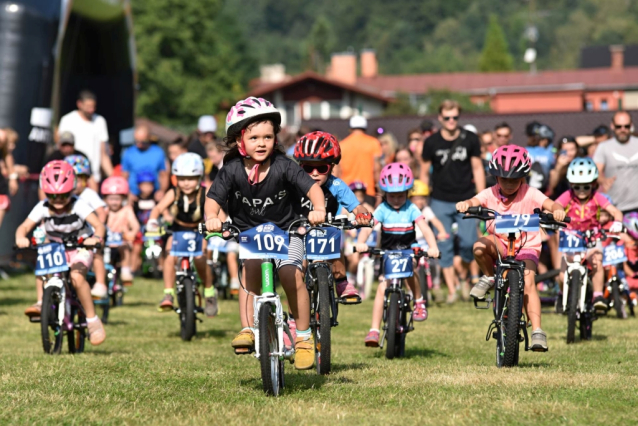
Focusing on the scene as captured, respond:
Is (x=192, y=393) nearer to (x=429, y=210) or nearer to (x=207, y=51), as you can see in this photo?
(x=429, y=210)

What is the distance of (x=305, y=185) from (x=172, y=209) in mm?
5289

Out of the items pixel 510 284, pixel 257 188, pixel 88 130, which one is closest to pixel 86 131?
pixel 88 130

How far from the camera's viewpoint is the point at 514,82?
11094cm

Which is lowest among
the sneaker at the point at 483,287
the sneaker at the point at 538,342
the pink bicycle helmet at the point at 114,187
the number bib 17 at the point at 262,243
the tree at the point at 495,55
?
the sneaker at the point at 538,342

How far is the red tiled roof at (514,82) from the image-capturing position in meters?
104

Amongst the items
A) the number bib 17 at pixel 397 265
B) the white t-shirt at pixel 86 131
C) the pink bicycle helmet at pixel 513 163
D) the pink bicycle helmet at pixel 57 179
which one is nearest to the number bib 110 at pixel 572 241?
the number bib 17 at pixel 397 265

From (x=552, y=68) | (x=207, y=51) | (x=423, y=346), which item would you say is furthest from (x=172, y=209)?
(x=552, y=68)

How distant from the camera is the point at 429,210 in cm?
1516

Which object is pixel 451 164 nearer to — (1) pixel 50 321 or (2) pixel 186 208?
(2) pixel 186 208

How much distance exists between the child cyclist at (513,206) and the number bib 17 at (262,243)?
7.16 feet

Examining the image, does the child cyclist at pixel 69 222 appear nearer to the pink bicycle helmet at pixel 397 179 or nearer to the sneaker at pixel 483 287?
the pink bicycle helmet at pixel 397 179

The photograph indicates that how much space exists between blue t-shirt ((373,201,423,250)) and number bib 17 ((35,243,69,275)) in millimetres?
2982

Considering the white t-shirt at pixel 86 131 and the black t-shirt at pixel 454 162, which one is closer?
the black t-shirt at pixel 454 162

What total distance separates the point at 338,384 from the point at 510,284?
1.72 metres
